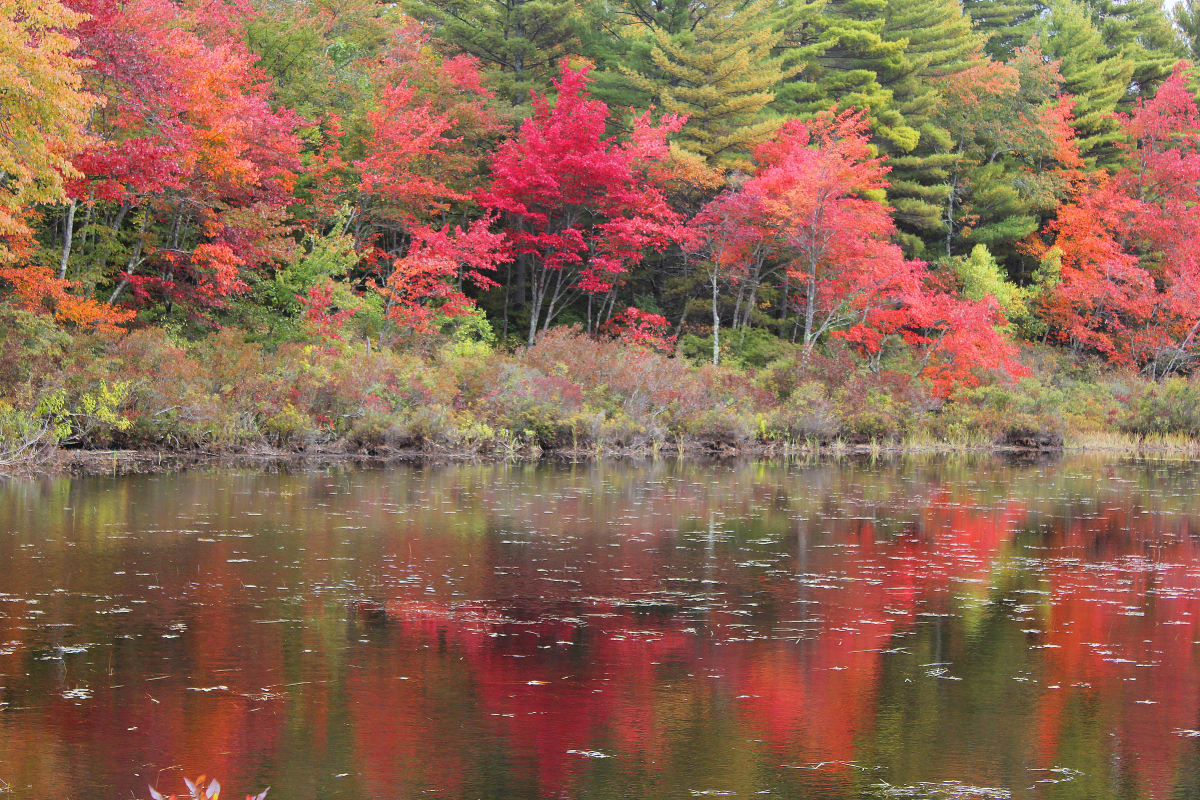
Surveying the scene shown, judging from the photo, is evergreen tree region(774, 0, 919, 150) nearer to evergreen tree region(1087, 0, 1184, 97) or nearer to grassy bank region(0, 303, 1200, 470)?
grassy bank region(0, 303, 1200, 470)

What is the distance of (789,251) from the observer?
3394cm

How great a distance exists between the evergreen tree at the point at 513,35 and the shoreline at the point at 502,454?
13.5 meters

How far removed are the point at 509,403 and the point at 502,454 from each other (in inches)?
41.0

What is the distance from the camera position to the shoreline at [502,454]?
18645mm

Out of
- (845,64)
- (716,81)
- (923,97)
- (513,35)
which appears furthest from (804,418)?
(845,64)

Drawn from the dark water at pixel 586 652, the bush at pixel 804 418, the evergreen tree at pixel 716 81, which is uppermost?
the evergreen tree at pixel 716 81

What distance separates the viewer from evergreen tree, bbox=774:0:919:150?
36.9 meters

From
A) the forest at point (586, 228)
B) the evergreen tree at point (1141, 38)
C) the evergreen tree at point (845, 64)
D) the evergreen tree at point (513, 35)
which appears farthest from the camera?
the evergreen tree at point (1141, 38)

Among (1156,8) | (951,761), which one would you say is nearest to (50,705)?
(951,761)

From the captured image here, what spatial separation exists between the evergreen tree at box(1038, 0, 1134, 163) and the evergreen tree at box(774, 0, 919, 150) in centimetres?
695

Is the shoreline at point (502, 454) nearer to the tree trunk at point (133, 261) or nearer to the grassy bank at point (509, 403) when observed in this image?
the grassy bank at point (509, 403)

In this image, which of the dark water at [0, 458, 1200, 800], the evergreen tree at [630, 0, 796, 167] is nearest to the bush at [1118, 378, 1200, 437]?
the evergreen tree at [630, 0, 796, 167]

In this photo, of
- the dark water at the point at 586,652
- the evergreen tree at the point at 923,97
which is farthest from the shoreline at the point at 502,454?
the evergreen tree at the point at 923,97

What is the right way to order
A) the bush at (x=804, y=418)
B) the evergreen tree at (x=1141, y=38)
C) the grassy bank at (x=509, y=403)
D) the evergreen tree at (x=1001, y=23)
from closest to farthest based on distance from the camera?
the grassy bank at (x=509, y=403) → the bush at (x=804, y=418) → the evergreen tree at (x=1141, y=38) → the evergreen tree at (x=1001, y=23)
